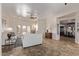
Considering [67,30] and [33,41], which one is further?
[33,41]

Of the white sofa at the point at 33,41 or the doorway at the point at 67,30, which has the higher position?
the doorway at the point at 67,30

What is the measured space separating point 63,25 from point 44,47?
769mm

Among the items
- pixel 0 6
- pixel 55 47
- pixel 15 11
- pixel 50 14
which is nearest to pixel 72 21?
pixel 50 14

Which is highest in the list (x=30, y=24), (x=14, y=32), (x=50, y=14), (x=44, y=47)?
(x=50, y=14)

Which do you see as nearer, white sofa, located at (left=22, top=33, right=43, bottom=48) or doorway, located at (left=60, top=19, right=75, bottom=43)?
doorway, located at (left=60, top=19, right=75, bottom=43)

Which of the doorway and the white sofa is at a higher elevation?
the doorway

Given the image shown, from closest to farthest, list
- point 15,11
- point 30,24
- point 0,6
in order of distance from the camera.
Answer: point 0,6 → point 15,11 → point 30,24

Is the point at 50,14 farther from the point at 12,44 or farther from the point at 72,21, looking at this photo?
the point at 12,44

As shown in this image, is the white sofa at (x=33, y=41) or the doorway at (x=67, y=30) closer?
the doorway at (x=67, y=30)

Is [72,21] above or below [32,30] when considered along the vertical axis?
above

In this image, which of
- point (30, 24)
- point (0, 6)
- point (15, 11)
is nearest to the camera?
point (0, 6)

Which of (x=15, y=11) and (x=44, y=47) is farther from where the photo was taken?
(x=44, y=47)

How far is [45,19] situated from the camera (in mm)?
3057

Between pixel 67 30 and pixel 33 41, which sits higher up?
pixel 67 30
